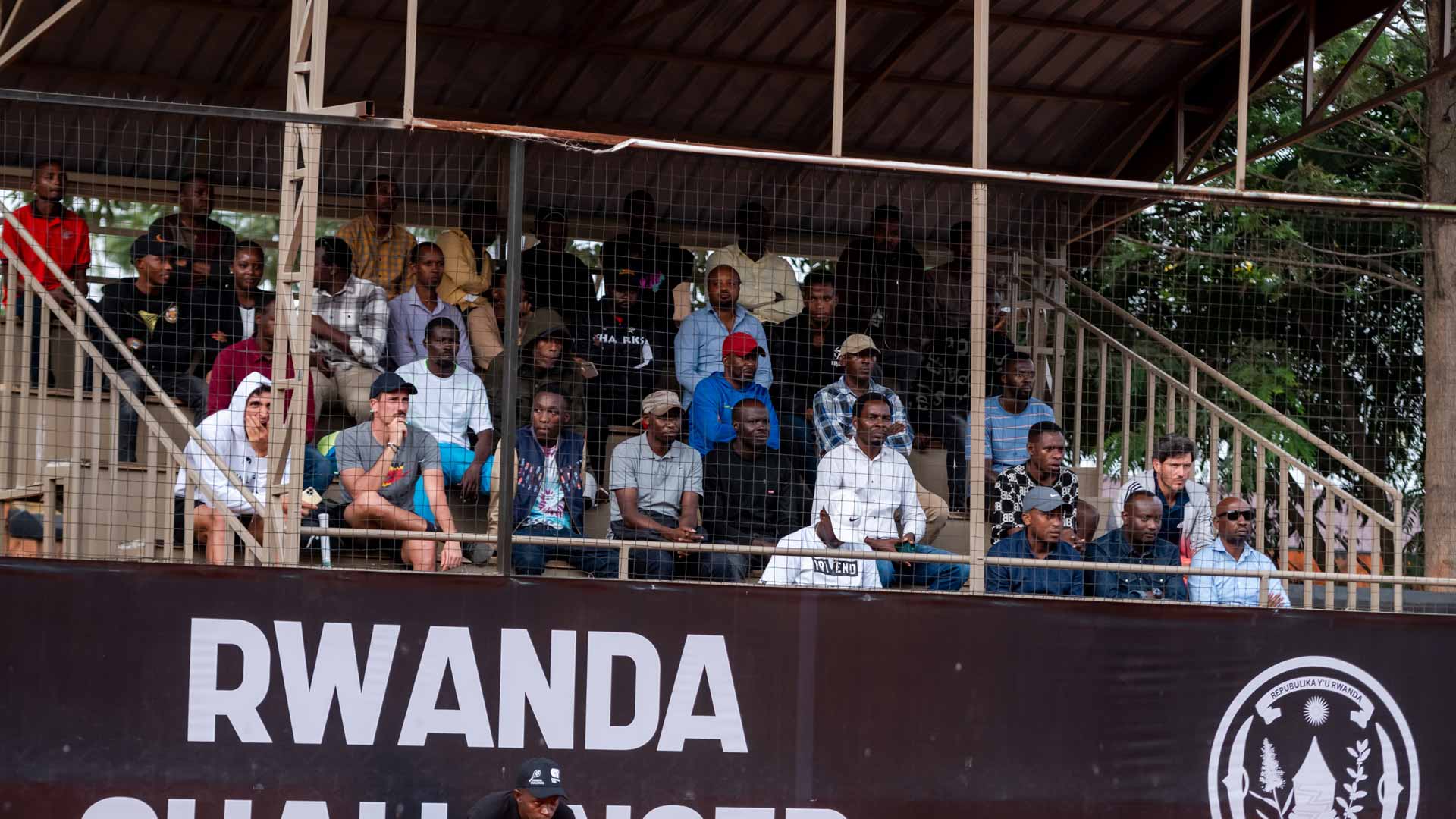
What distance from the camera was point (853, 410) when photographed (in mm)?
9891

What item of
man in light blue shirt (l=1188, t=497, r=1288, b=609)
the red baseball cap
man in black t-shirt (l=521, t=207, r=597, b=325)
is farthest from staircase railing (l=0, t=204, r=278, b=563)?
man in light blue shirt (l=1188, t=497, r=1288, b=609)

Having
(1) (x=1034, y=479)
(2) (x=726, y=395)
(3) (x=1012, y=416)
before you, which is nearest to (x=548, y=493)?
(2) (x=726, y=395)

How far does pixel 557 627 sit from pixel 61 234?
438 cm

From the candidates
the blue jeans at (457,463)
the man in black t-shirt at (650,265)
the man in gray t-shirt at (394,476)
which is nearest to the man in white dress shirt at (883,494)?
the man in black t-shirt at (650,265)

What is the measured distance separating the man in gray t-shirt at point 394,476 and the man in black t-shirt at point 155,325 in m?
1.38

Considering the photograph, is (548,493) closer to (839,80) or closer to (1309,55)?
(839,80)

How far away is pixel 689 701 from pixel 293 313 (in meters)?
2.67

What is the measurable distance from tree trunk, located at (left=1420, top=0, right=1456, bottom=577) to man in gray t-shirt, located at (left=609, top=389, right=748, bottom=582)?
6560mm

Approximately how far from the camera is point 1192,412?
36.0 feet

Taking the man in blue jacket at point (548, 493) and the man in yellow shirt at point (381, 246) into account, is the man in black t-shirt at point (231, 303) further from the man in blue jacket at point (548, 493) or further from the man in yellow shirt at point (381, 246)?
the man in blue jacket at point (548, 493)

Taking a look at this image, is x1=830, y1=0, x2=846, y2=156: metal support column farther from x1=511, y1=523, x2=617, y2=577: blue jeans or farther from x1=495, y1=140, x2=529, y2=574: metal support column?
x1=511, y1=523, x2=617, y2=577: blue jeans

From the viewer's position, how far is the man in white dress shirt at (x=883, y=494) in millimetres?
9016

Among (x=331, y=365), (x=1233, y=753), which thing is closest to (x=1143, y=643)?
(x=1233, y=753)

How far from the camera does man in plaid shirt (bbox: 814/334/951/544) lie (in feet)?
31.9
